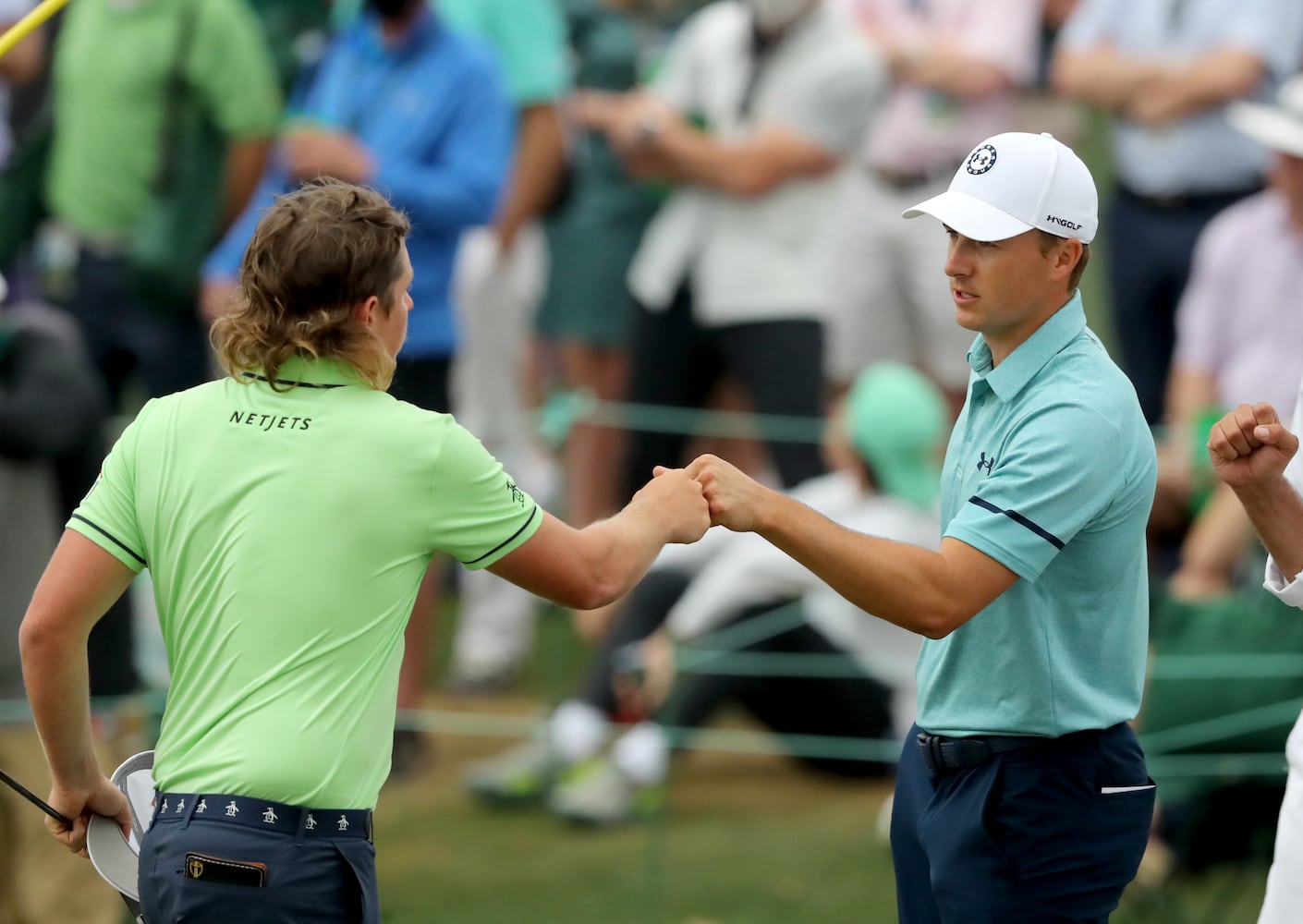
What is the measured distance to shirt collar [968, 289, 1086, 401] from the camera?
342 cm

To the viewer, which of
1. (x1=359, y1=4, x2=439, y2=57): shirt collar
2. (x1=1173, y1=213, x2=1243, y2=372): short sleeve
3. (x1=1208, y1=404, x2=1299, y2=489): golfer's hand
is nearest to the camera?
(x1=1208, y1=404, x2=1299, y2=489): golfer's hand

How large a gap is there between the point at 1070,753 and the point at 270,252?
5.12 feet

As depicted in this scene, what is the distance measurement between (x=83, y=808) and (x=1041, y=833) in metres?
1.59

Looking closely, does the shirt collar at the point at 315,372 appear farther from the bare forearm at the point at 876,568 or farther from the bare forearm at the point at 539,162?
the bare forearm at the point at 539,162

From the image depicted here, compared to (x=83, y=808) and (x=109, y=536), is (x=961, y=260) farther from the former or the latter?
(x=83, y=808)

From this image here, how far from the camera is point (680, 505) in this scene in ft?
11.2

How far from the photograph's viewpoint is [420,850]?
6.28 meters

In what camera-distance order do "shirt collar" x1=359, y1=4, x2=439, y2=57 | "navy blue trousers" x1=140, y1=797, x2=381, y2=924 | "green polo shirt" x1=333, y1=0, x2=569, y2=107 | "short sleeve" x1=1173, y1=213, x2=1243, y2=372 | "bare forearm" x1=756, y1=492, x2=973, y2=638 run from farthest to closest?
1. "green polo shirt" x1=333, y1=0, x2=569, y2=107
2. "shirt collar" x1=359, y1=4, x2=439, y2=57
3. "short sleeve" x1=1173, y1=213, x2=1243, y2=372
4. "bare forearm" x1=756, y1=492, x2=973, y2=638
5. "navy blue trousers" x1=140, y1=797, x2=381, y2=924

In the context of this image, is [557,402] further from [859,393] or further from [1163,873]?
[1163,873]

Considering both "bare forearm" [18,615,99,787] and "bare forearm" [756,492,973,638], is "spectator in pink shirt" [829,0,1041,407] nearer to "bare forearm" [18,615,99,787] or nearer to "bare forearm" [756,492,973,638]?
"bare forearm" [756,492,973,638]

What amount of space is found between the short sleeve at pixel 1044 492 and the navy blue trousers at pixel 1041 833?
376 millimetres

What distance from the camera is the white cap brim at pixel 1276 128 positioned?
6.14m

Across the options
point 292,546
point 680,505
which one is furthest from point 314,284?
point 680,505

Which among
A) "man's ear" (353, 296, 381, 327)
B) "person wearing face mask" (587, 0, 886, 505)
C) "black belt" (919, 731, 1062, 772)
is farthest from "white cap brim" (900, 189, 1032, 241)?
"person wearing face mask" (587, 0, 886, 505)
